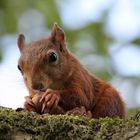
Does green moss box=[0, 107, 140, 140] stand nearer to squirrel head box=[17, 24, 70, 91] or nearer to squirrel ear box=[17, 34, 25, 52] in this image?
squirrel head box=[17, 24, 70, 91]

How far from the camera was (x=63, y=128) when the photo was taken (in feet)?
7.86

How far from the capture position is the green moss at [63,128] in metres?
2.28

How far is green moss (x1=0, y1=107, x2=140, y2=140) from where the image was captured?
2.28m

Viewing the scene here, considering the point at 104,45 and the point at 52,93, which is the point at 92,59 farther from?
the point at 52,93

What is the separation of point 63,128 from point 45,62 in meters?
1.33

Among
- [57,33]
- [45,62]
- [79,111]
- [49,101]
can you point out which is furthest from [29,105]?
[57,33]

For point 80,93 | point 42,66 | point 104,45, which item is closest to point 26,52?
point 42,66

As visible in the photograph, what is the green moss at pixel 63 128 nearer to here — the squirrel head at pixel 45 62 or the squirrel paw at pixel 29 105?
the squirrel paw at pixel 29 105

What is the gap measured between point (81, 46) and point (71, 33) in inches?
10.8

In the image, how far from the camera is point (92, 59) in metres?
7.61

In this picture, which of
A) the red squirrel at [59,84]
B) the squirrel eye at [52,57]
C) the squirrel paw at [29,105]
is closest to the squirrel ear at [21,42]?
the red squirrel at [59,84]

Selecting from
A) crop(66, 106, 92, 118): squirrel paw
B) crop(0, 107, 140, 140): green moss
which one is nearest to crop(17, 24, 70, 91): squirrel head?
crop(66, 106, 92, 118): squirrel paw

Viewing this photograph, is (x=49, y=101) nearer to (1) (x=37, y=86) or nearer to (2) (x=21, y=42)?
(1) (x=37, y=86)

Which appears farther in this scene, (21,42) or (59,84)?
(21,42)
